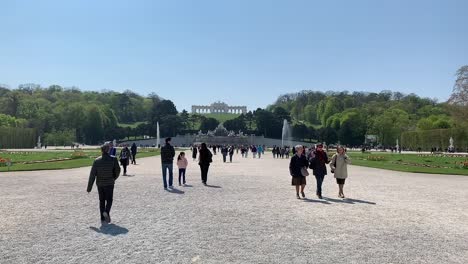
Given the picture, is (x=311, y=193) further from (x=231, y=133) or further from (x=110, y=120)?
(x=110, y=120)

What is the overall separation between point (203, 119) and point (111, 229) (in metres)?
148

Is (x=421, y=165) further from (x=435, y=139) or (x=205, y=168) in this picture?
(x=435, y=139)

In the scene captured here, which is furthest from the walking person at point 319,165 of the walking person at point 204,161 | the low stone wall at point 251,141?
the low stone wall at point 251,141

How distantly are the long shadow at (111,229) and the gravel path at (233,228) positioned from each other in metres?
0.02

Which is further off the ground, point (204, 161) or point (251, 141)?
point (251, 141)

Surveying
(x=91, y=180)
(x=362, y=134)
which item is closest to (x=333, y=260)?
(x=91, y=180)

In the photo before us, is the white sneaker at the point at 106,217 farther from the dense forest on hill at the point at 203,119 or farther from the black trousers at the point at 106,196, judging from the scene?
the dense forest on hill at the point at 203,119

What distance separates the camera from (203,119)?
517 feet

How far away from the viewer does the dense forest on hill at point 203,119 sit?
111m

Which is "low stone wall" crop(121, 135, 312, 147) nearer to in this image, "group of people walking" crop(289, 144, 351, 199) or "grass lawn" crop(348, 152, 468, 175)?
"grass lawn" crop(348, 152, 468, 175)

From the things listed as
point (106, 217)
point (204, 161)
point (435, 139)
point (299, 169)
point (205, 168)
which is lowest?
point (106, 217)

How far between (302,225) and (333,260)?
3020 millimetres

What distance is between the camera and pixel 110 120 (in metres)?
143

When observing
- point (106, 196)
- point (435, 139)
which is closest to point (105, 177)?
point (106, 196)
